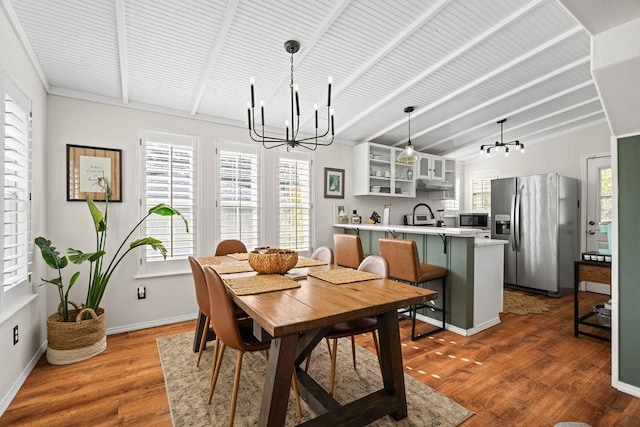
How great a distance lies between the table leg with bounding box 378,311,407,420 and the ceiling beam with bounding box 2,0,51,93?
2.98 metres

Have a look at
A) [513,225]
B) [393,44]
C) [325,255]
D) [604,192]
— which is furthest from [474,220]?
[393,44]

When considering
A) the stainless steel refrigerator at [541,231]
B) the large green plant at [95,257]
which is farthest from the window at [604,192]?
the large green plant at [95,257]

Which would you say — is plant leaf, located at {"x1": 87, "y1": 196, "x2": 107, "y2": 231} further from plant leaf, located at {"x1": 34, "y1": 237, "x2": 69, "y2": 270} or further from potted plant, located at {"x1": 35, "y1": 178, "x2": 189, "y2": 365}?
plant leaf, located at {"x1": 34, "y1": 237, "x2": 69, "y2": 270}

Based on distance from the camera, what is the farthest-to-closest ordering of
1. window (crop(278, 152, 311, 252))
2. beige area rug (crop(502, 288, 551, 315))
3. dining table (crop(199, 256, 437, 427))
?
1. window (crop(278, 152, 311, 252))
2. beige area rug (crop(502, 288, 551, 315))
3. dining table (crop(199, 256, 437, 427))

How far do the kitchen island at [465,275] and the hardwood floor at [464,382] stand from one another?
0.19 m

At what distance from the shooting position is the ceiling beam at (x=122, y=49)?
6.53 ft

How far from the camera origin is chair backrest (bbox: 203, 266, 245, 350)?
1577 millimetres

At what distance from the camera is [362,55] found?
2.68 m

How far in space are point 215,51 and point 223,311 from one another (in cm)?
202

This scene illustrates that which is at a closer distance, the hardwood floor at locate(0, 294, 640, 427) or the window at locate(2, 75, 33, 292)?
the hardwood floor at locate(0, 294, 640, 427)

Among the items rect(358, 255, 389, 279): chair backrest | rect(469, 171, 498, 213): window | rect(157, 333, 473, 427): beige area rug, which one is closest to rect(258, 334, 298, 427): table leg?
rect(157, 333, 473, 427): beige area rug

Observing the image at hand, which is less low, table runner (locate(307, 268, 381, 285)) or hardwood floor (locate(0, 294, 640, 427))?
table runner (locate(307, 268, 381, 285))

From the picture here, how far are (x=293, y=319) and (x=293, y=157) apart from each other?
3.22 meters

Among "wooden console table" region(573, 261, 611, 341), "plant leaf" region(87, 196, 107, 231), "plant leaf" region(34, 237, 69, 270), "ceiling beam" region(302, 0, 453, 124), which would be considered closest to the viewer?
"ceiling beam" region(302, 0, 453, 124)
